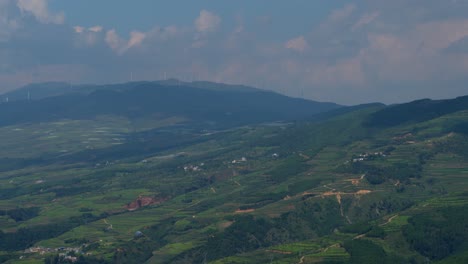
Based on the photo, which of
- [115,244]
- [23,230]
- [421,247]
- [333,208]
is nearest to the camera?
[421,247]

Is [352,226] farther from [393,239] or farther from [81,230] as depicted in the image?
[81,230]

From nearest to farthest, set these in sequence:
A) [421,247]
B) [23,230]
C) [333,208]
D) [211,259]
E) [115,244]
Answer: [421,247] → [211,259] → [115,244] → [333,208] → [23,230]

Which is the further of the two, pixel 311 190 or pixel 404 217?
pixel 311 190

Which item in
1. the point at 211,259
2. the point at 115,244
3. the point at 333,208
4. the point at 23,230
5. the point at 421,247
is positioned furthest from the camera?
the point at 23,230

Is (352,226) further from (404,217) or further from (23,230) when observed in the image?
(23,230)

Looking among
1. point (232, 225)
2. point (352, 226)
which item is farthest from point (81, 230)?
point (352, 226)

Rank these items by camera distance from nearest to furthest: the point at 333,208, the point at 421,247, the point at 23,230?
the point at 421,247 → the point at 333,208 → the point at 23,230

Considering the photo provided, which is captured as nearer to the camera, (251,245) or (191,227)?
(251,245)

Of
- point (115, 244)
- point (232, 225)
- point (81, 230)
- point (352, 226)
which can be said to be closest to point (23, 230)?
point (81, 230)
